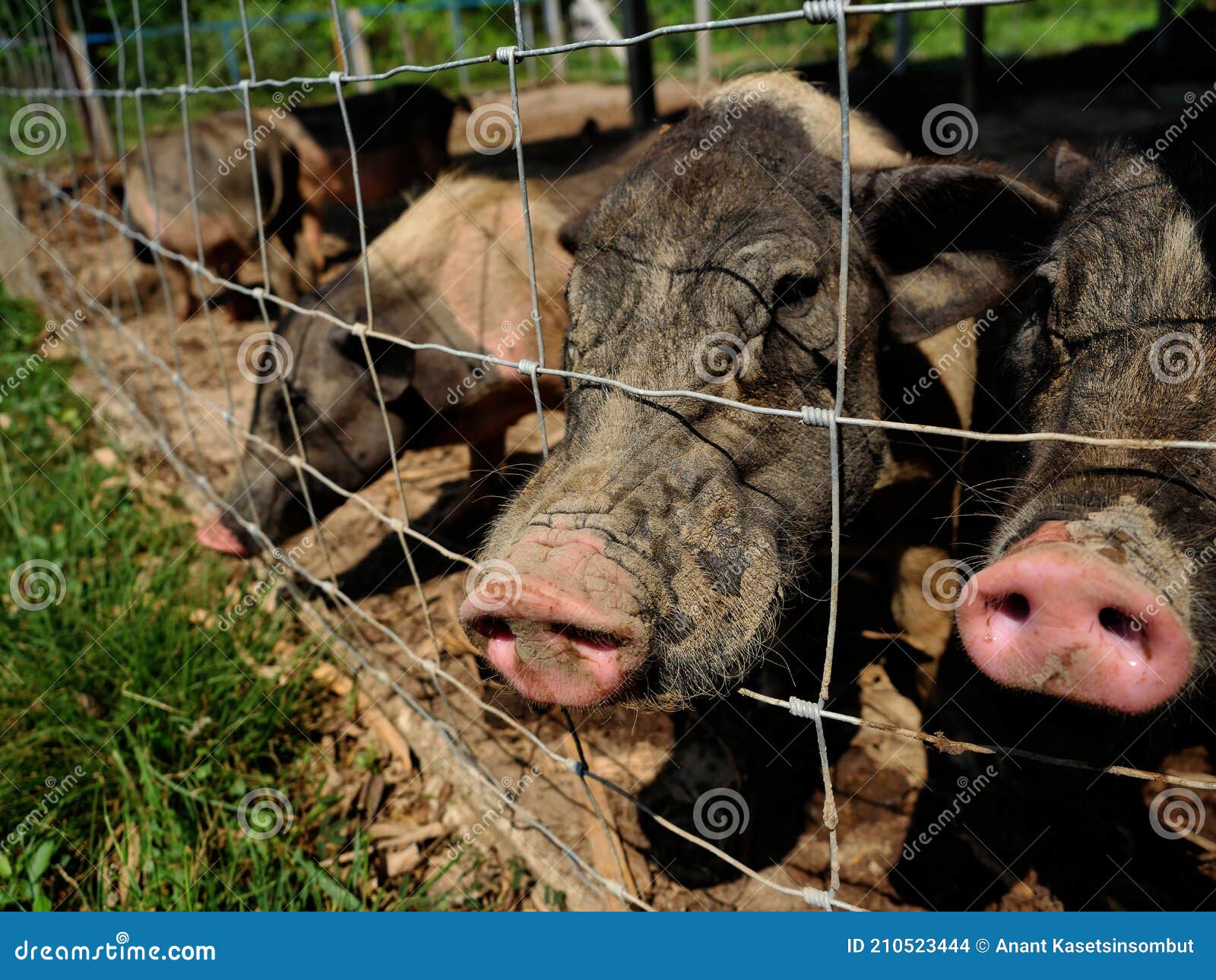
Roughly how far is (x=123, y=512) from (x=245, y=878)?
215 centimetres

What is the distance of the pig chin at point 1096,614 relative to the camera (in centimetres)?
133

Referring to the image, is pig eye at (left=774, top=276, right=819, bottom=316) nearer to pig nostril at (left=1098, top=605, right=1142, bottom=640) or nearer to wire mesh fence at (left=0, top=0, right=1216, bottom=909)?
wire mesh fence at (left=0, top=0, right=1216, bottom=909)

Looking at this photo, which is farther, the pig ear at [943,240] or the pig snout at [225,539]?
the pig snout at [225,539]

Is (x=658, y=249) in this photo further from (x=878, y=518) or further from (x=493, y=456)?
(x=493, y=456)

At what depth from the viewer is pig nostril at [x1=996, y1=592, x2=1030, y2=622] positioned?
1.45m

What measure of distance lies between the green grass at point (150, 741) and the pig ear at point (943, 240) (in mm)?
1940

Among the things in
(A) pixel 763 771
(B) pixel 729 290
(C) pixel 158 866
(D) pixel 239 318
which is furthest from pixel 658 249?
(D) pixel 239 318

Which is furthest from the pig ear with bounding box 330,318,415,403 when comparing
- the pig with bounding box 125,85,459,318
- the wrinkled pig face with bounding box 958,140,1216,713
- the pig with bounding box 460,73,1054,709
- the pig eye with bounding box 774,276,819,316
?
the pig with bounding box 125,85,459,318

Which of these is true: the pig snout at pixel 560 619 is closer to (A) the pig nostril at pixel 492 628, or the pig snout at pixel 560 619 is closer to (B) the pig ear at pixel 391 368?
(A) the pig nostril at pixel 492 628

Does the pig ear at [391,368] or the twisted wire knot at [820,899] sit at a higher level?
the pig ear at [391,368]

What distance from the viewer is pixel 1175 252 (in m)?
1.84

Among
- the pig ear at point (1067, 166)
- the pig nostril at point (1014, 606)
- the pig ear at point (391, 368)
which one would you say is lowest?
the pig ear at point (391, 368)

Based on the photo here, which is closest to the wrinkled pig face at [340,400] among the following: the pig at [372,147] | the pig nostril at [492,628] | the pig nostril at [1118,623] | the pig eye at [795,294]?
the pig eye at [795,294]

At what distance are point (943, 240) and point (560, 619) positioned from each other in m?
1.59
